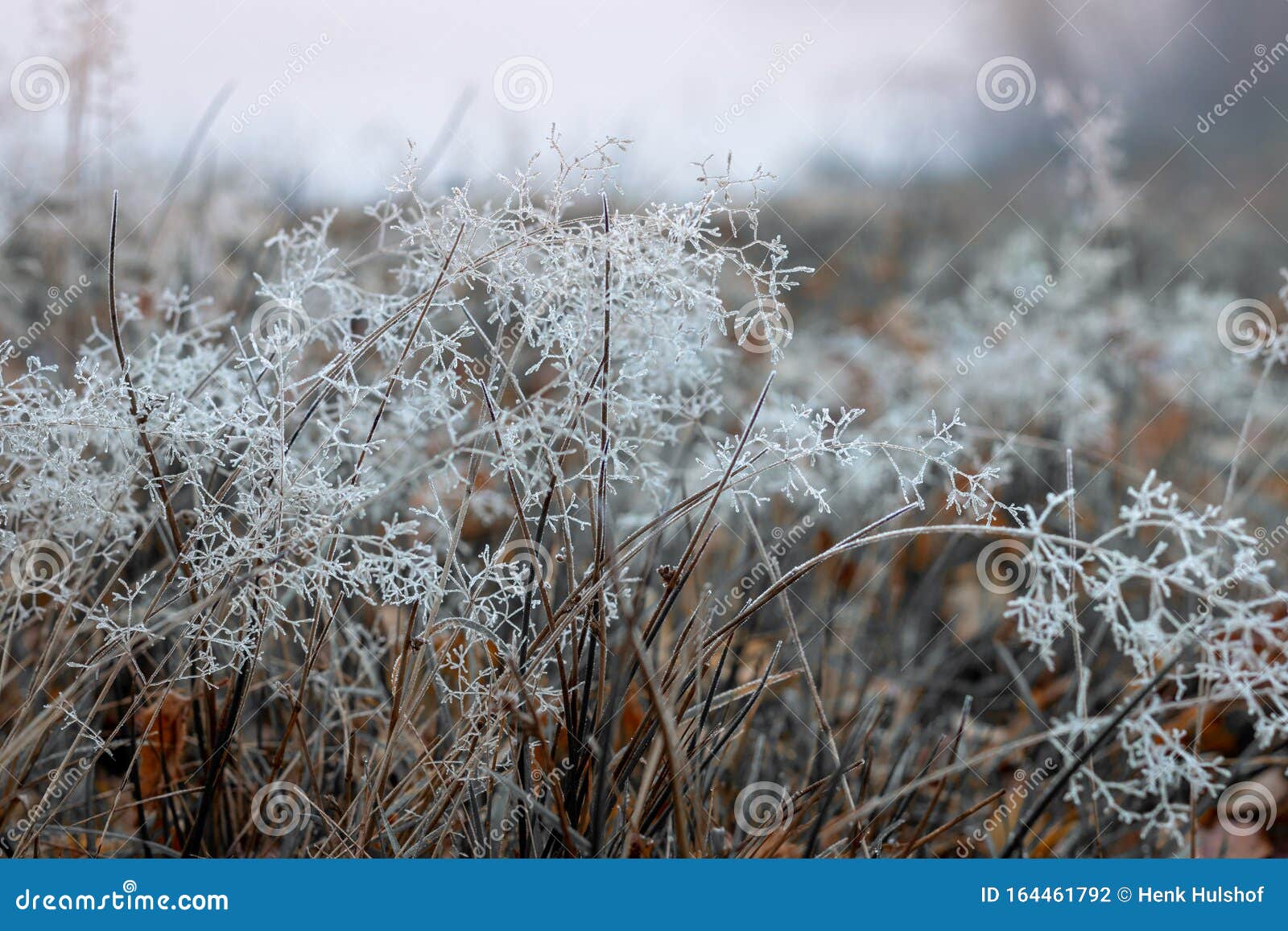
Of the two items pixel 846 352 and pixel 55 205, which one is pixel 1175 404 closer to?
pixel 846 352

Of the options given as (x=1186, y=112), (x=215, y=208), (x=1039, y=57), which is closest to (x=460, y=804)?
(x=215, y=208)

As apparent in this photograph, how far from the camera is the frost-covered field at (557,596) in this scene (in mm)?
758

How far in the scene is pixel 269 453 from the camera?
0.84m

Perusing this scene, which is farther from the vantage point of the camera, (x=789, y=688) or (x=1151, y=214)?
(x=1151, y=214)

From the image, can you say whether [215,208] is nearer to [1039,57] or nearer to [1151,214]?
[1039,57]

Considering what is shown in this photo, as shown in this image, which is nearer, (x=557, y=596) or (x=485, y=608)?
(x=485, y=608)

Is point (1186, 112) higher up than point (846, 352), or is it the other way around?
point (1186, 112)

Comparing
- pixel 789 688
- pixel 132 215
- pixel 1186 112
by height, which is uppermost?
pixel 1186 112

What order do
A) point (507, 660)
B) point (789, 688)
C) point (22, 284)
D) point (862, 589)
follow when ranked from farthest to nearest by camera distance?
point (22, 284) < point (862, 589) < point (789, 688) < point (507, 660)

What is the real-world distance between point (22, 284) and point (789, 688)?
193 centimetres

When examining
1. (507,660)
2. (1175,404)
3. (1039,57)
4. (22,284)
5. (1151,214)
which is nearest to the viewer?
(507,660)

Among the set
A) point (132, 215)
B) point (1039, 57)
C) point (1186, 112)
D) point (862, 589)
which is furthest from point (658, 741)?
point (1186, 112)

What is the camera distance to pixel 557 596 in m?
1.05

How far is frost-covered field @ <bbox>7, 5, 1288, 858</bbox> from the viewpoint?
0.76 metres
